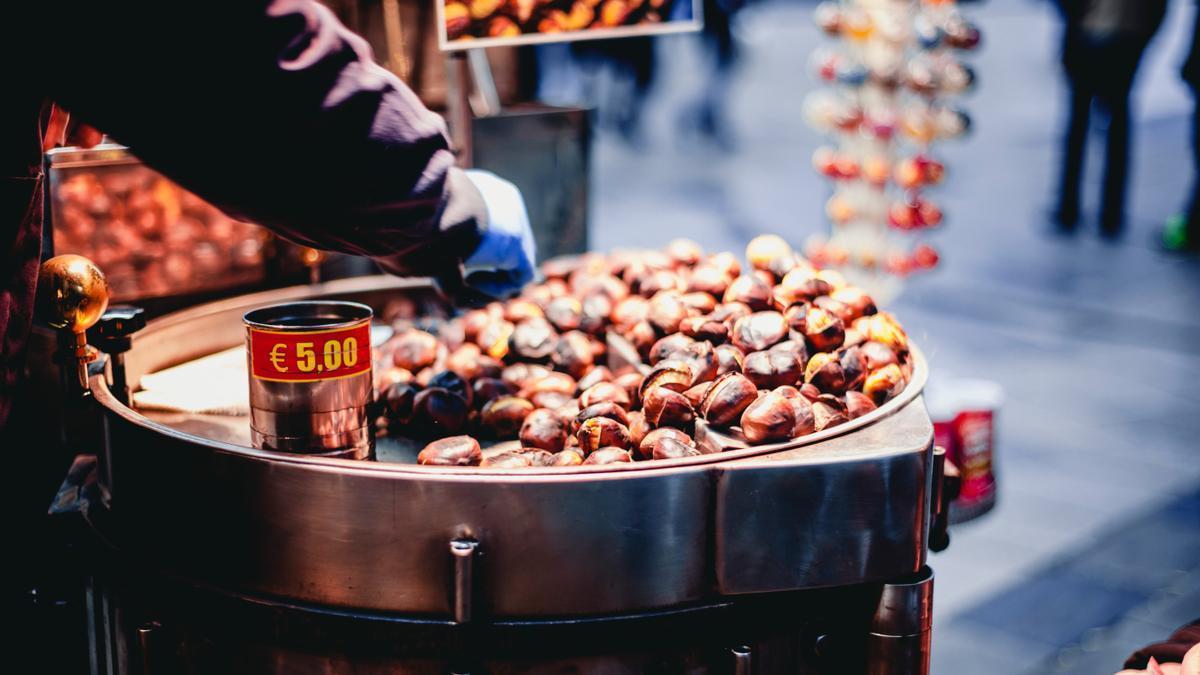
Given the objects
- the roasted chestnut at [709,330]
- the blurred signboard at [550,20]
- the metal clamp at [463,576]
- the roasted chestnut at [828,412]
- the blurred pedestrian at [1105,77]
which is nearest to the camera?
the metal clamp at [463,576]

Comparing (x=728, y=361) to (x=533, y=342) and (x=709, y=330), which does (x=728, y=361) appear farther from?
(x=533, y=342)

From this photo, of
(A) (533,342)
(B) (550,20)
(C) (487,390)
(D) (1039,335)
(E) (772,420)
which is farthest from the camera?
(D) (1039,335)

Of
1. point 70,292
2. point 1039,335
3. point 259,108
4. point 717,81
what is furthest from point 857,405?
point 717,81

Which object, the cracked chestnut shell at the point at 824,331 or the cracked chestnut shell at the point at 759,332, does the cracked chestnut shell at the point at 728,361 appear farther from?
the cracked chestnut shell at the point at 824,331

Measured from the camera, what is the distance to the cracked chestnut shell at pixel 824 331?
1.79 m

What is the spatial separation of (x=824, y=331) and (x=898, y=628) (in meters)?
0.51

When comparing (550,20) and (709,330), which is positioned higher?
(550,20)

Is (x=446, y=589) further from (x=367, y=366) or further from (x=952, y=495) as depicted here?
(x=952, y=495)

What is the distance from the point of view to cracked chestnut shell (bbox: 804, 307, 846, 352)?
5.89 ft

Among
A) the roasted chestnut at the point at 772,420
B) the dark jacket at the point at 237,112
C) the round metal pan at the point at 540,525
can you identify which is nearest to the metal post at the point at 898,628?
the round metal pan at the point at 540,525

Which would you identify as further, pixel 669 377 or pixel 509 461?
pixel 669 377

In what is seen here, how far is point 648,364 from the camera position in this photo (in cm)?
194

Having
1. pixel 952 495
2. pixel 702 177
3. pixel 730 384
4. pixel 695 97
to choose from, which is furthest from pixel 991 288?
pixel 695 97

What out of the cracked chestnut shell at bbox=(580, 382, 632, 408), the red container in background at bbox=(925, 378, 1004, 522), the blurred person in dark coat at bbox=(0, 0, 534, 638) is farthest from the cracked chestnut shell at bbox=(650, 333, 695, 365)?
the red container in background at bbox=(925, 378, 1004, 522)
